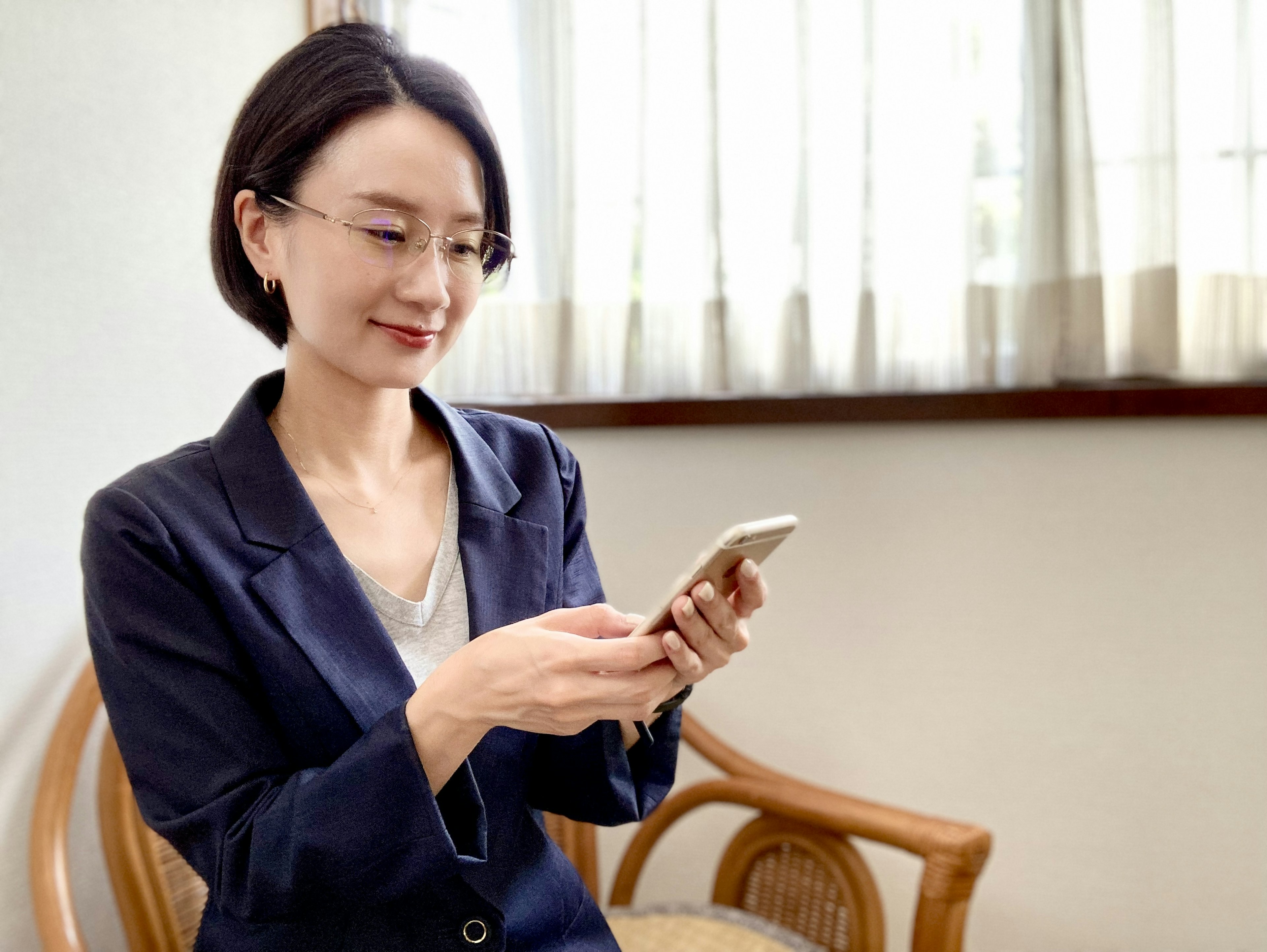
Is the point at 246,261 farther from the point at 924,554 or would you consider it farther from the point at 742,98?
the point at 924,554

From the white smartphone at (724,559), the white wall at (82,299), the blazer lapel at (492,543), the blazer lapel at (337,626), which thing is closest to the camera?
the white smartphone at (724,559)

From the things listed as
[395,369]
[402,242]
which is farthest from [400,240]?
[395,369]

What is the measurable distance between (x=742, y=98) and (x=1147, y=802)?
4.79 ft

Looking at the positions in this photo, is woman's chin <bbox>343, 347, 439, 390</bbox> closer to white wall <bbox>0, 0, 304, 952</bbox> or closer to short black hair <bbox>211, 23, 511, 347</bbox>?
short black hair <bbox>211, 23, 511, 347</bbox>

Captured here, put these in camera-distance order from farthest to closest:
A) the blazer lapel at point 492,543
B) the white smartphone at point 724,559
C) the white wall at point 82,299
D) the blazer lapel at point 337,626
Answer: the white wall at point 82,299
the blazer lapel at point 492,543
the blazer lapel at point 337,626
the white smartphone at point 724,559

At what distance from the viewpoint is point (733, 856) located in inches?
63.2

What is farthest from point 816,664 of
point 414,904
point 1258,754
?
point 414,904

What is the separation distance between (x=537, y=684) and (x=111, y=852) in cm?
78

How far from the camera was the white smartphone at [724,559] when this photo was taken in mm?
813

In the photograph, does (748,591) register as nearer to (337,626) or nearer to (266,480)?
(337,626)

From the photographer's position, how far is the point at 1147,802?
169 centimetres

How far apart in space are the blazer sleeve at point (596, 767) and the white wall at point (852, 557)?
649 millimetres

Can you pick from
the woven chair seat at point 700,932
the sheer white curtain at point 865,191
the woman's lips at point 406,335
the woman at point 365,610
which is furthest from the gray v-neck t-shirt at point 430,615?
the sheer white curtain at point 865,191

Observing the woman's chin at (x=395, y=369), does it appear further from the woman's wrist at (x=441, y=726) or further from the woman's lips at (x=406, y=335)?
the woman's wrist at (x=441, y=726)
